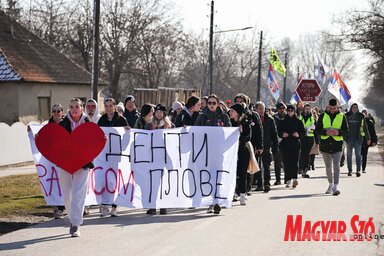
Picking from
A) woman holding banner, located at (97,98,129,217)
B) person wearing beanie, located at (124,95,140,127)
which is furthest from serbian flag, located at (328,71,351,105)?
woman holding banner, located at (97,98,129,217)

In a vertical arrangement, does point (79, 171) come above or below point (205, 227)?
above

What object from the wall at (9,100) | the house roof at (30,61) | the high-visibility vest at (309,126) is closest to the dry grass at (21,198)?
the high-visibility vest at (309,126)

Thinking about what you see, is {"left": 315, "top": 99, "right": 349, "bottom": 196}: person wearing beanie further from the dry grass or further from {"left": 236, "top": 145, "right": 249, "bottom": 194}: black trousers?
the dry grass

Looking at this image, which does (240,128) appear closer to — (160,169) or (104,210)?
(160,169)

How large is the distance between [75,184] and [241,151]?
14.0 feet

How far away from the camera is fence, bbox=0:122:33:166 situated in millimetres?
23703

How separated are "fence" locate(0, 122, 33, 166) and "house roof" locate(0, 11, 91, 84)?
1025 centimetres

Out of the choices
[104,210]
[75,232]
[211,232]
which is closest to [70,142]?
[75,232]

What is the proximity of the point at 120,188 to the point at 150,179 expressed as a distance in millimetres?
538

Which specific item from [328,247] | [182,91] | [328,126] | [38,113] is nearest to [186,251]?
[328,247]

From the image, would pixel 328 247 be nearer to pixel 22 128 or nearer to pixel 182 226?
pixel 182 226

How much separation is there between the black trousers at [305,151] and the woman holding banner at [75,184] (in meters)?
11.0

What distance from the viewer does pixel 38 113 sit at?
122 feet

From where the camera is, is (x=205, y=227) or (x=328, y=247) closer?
(x=328, y=247)
